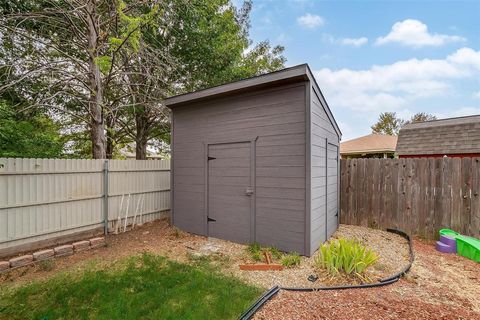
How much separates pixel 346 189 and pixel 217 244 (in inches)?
138

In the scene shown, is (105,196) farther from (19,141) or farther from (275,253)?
(275,253)

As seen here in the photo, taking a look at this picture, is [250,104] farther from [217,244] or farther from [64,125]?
[64,125]

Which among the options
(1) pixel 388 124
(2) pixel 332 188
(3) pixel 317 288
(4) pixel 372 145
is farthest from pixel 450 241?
(1) pixel 388 124

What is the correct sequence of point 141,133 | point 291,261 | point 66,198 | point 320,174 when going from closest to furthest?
point 291,261, point 320,174, point 66,198, point 141,133

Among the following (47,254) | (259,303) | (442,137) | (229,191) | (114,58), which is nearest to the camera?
(259,303)

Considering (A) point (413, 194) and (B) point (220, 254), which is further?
(A) point (413, 194)

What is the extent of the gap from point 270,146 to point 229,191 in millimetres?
1268

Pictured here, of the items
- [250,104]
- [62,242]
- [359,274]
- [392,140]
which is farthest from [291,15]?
[392,140]

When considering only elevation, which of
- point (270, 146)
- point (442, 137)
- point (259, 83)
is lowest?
point (270, 146)

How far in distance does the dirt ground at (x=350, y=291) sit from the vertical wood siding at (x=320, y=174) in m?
0.62

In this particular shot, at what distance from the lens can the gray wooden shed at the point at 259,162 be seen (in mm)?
3764

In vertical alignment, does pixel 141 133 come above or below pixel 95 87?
below

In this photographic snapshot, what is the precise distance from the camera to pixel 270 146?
4086 millimetres

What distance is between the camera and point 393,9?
240 inches
